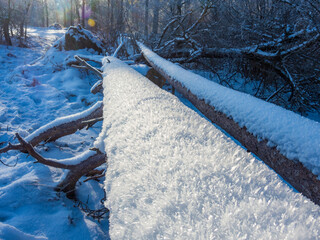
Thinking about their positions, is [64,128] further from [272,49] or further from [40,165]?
[272,49]

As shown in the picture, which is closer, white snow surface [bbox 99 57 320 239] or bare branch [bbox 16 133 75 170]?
white snow surface [bbox 99 57 320 239]

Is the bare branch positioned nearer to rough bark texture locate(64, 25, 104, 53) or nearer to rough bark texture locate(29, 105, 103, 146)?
rough bark texture locate(29, 105, 103, 146)

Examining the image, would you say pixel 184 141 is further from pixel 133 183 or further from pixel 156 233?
pixel 156 233

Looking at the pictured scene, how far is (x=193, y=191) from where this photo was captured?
1.87 feet

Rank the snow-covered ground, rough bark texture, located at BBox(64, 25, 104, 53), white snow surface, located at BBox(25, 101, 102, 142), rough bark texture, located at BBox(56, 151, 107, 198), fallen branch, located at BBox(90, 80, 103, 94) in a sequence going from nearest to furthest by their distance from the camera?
the snow-covered ground → rough bark texture, located at BBox(56, 151, 107, 198) → white snow surface, located at BBox(25, 101, 102, 142) → fallen branch, located at BBox(90, 80, 103, 94) → rough bark texture, located at BBox(64, 25, 104, 53)

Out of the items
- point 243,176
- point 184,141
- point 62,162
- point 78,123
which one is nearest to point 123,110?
point 184,141

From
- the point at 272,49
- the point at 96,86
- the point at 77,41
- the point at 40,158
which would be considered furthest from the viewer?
the point at 77,41

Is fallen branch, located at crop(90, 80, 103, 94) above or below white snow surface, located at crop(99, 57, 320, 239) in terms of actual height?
below

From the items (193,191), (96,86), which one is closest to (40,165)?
(96,86)

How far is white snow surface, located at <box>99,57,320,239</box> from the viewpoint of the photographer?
1.52 ft

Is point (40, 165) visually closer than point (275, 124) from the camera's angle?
No

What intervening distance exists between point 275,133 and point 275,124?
0.08 metres

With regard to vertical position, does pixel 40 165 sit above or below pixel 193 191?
below

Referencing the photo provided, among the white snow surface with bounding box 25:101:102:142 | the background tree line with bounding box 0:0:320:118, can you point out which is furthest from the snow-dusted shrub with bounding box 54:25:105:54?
the white snow surface with bounding box 25:101:102:142
